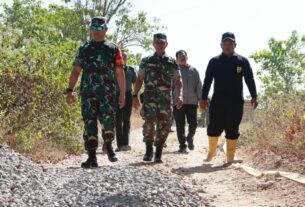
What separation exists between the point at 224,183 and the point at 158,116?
169 centimetres

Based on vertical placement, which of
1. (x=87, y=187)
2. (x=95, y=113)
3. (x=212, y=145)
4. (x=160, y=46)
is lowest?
(x=87, y=187)

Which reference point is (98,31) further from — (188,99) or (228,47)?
(188,99)

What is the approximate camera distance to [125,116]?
36.0 ft

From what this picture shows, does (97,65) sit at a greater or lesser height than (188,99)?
greater

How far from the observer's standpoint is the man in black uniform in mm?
8414

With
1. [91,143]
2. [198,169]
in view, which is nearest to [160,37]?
[91,143]

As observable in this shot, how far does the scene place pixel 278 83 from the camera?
5484cm

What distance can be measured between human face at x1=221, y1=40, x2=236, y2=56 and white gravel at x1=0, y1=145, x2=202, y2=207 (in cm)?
264

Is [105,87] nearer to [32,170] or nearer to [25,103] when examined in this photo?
[32,170]

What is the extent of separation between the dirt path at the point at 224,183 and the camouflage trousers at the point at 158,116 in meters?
0.47

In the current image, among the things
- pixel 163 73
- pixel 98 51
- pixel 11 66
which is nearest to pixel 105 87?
pixel 98 51

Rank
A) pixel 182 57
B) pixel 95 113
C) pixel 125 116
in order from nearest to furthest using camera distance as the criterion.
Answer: pixel 95 113 → pixel 182 57 → pixel 125 116

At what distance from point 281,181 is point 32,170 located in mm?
3020

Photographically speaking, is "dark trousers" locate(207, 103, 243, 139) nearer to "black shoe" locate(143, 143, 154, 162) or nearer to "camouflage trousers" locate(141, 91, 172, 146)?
"camouflage trousers" locate(141, 91, 172, 146)
